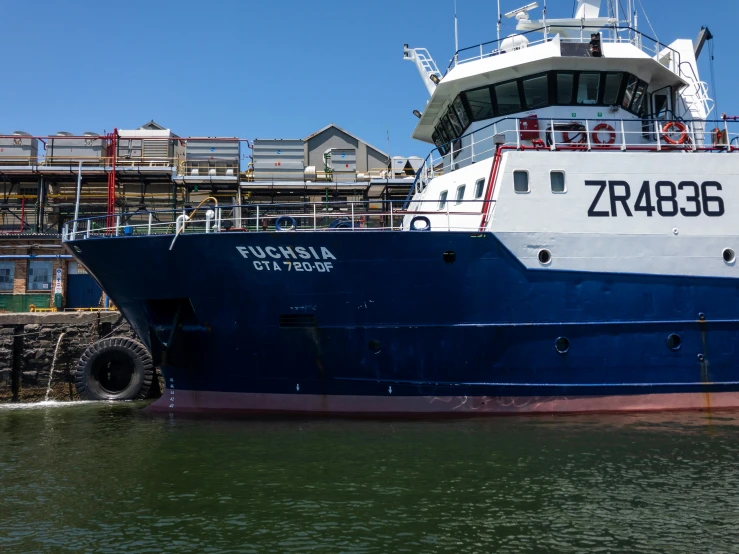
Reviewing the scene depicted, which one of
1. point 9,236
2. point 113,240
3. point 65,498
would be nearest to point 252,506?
point 65,498

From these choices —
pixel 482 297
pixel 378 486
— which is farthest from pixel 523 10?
pixel 378 486

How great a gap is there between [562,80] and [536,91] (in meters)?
0.54

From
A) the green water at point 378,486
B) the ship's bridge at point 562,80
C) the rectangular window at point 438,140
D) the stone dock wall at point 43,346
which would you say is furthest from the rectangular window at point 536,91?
the stone dock wall at point 43,346

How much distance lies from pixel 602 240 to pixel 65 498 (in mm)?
9260

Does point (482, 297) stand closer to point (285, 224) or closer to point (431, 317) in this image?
point (431, 317)

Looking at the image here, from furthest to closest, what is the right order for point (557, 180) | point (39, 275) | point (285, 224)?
point (39, 275)
point (557, 180)
point (285, 224)

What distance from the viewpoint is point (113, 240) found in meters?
11.4

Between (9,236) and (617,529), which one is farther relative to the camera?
(9,236)

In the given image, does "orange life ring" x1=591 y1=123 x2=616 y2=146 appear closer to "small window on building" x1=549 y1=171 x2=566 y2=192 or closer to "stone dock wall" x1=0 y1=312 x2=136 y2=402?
"small window on building" x1=549 y1=171 x2=566 y2=192

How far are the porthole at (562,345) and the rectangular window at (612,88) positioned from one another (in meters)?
5.32

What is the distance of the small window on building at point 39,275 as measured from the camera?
23094 mm

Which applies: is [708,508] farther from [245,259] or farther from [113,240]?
[113,240]

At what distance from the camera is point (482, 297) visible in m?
10.9

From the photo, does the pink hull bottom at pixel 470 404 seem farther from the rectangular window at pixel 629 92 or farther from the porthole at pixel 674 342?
the rectangular window at pixel 629 92
